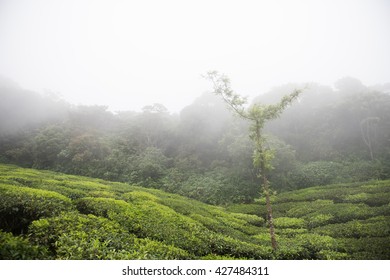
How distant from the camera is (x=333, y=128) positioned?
45.4 metres

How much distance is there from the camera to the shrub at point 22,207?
9.76 m

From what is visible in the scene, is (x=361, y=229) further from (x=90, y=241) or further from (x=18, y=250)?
(x=18, y=250)

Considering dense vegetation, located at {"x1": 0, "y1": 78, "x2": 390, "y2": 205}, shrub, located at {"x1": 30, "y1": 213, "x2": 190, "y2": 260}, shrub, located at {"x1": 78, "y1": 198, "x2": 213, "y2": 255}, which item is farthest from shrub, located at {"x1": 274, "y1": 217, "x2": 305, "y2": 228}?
dense vegetation, located at {"x1": 0, "y1": 78, "x2": 390, "y2": 205}

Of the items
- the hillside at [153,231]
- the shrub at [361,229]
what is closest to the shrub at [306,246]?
the hillside at [153,231]

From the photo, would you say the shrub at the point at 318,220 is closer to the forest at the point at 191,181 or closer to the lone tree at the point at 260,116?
the forest at the point at 191,181

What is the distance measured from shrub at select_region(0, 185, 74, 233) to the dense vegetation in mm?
20538

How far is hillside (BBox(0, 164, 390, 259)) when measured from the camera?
8578 millimetres

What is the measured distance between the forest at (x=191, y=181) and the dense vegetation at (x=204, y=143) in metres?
0.22

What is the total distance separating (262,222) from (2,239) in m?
17.3

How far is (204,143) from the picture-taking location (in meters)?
46.9

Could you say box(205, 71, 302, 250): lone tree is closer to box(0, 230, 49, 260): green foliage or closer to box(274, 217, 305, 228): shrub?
box(274, 217, 305, 228): shrub

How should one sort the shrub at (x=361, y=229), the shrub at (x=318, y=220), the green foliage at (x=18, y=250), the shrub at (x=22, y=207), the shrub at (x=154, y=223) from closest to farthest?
the green foliage at (x=18, y=250)
the shrub at (x=22, y=207)
the shrub at (x=154, y=223)
the shrub at (x=361, y=229)
the shrub at (x=318, y=220)
